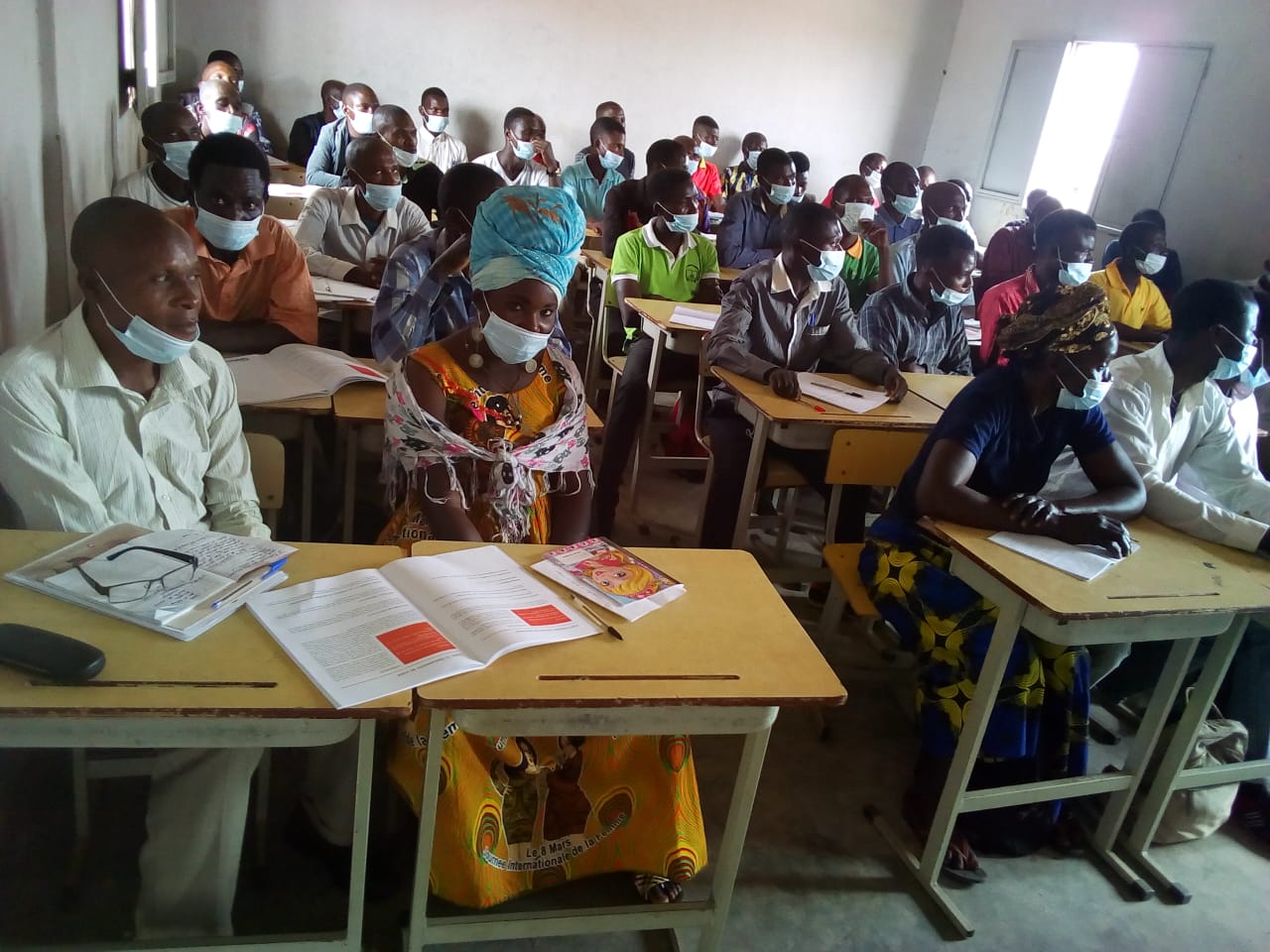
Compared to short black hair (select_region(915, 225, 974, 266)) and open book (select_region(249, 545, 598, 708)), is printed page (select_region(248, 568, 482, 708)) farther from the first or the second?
short black hair (select_region(915, 225, 974, 266))

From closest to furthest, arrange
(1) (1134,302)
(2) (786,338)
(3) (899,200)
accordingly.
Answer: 1. (2) (786,338)
2. (1) (1134,302)
3. (3) (899,200)

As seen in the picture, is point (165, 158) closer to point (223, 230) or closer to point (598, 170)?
point (223, 230)

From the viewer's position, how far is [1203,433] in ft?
8.50

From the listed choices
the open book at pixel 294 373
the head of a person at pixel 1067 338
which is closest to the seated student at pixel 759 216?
the open book at pixel 294 373

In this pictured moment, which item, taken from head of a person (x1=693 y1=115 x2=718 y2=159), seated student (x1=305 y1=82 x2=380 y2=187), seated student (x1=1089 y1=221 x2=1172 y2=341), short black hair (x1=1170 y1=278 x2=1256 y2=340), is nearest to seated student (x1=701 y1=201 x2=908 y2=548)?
short black hair (x1=1170 y1=278 x2=1256 y2=340)

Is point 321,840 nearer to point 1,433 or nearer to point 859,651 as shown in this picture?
point 1,433

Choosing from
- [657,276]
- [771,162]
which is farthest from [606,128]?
[657,276]

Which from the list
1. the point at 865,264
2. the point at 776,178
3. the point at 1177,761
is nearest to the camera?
the point at 1177,761

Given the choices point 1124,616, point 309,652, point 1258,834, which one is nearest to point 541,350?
point 309,652

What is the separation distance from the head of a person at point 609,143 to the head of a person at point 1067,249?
4169 millimetres

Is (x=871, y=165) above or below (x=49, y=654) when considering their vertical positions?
above

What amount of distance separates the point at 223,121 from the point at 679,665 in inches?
198

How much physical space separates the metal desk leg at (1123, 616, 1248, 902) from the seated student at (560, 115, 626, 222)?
234 inches

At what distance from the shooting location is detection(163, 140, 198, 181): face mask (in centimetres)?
346
